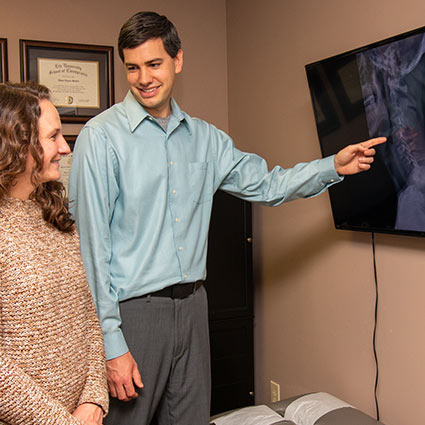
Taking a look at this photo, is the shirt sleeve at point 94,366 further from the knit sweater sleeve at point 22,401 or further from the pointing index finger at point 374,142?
the pointing index finger at point 374,142

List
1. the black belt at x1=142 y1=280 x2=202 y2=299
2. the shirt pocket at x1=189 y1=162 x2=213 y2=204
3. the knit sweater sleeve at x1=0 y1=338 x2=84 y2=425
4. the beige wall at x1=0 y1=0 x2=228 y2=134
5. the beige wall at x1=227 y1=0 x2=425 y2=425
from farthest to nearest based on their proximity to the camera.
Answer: the beige wall at x1=0 y1=0 x2=228 y2=134
the beige wall at x1=227 y1=0 x2=425 y2=425
the shirt pocket at x1=189 y1=162 x2=213 y2=204
the black belt at x1=142 y1=280 x2=202 y2=299
the knit sweater sleeve at x1=0 y1=338 x2=84 y2=425

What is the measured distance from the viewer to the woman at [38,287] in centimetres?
123

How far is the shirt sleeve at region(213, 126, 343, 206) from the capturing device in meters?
2.03

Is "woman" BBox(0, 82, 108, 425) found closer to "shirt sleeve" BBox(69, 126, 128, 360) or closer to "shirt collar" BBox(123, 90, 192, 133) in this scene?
"shirt sleeve" BBox(69, 126, 128, 360)

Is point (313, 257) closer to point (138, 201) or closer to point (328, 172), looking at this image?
point (328, 172)

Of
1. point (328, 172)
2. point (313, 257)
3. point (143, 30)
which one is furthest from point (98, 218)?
point (313, 257)

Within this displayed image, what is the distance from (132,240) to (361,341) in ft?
3.85

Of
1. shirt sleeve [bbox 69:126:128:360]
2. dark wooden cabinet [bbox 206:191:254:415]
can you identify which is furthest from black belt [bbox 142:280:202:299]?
dark wooden cabinet [bbox 206:191:254:415]

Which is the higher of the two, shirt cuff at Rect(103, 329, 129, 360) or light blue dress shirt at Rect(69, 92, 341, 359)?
light blue dress shirt at Rect(69, 92, 341, 359)

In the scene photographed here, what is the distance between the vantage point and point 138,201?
181cm

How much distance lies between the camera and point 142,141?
6.08ft

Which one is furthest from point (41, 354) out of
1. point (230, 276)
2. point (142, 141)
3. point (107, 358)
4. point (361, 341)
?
point (230, 276)

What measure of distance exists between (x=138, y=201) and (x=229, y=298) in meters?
1.35

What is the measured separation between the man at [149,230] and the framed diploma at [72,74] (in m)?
1.21
